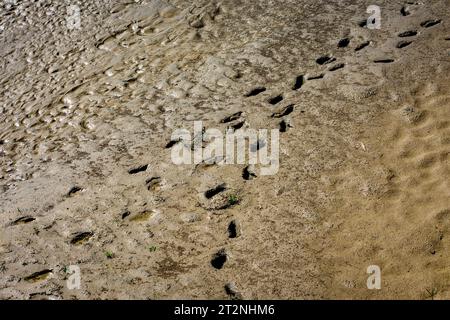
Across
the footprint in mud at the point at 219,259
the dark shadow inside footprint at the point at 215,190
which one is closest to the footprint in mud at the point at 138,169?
the dark shadow inside footprint at the point at 215,190

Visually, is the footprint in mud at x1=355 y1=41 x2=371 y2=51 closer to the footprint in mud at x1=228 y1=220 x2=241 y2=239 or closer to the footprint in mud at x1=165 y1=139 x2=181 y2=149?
the footprint in mud at x1=165 y1=139 x2=181 y2=149

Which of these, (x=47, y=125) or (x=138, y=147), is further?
(x=47, y=125)

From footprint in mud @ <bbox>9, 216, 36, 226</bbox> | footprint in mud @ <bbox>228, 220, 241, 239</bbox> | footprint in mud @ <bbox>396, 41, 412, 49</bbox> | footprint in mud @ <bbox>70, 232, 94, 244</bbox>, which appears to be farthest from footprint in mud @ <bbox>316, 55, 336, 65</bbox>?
footprint in mud @ <bbox>9, 216, 36, 226</bbox>

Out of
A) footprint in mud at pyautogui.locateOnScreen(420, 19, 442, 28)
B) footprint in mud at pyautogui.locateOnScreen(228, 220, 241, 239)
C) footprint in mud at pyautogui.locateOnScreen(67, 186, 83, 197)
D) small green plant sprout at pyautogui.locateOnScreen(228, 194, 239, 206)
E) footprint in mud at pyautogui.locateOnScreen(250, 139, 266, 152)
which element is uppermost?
footprint in mud at pyautogui.locateOnScreen(67, 186, 83, 197)

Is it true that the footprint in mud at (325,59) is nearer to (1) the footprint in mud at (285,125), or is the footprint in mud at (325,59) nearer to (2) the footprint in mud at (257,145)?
(1) the footprint in mud at (285,125)
